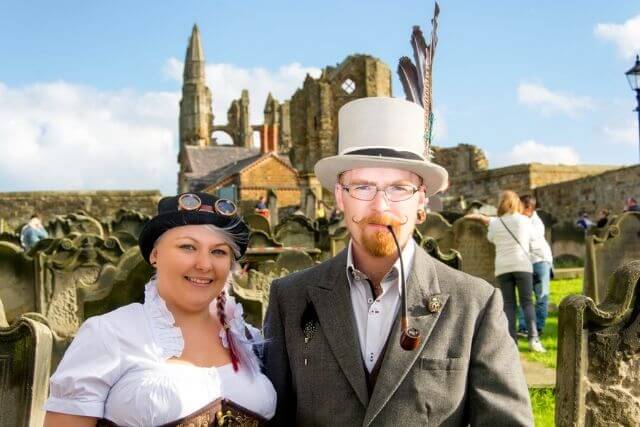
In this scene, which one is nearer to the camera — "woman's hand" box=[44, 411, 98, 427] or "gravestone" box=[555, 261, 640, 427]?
"woman's hand" box=[44, 411, 98, 427]

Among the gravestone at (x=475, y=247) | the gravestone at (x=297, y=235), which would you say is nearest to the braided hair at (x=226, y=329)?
the gravestone at (x=475, y=247)

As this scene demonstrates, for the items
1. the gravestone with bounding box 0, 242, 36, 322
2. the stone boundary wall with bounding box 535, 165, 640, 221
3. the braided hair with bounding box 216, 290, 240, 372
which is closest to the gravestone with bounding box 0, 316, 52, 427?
the braided hair with bounding box 216, 290, 240, 372

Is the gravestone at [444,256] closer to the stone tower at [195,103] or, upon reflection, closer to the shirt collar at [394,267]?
the shirt collar at [394,267]

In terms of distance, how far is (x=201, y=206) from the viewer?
2.51 m

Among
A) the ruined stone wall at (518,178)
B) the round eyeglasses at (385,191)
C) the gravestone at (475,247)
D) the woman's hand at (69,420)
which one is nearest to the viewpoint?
the woman's hand at (69,420)

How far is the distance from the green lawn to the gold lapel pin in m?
2.70

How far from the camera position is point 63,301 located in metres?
7.90

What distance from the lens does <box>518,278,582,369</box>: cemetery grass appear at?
697cm

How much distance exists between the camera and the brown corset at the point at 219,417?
2256mm

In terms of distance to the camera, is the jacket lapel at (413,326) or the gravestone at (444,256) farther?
the gravestone at (444,256)

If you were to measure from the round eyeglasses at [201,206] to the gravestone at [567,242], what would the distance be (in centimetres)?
1459

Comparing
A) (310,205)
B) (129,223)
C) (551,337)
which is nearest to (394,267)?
(551,337)

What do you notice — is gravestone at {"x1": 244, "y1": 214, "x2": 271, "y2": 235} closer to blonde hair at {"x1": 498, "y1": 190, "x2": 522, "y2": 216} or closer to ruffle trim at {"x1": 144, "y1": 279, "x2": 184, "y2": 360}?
blonde hair at {"x1": 498, "y1": 190, "x2": 522, "y2": 216}

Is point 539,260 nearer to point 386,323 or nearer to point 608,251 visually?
point 608,251
